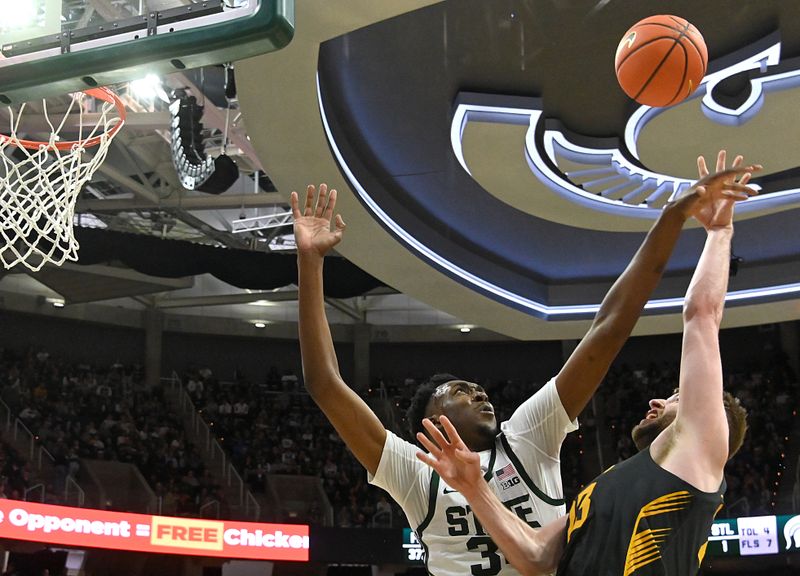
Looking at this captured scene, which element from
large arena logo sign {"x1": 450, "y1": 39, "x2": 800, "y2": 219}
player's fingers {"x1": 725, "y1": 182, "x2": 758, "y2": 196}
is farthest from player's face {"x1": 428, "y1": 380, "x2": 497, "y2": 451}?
large arena logo sign {"x1": 450, "y1": 39, "x2": 800, "y2": 219}

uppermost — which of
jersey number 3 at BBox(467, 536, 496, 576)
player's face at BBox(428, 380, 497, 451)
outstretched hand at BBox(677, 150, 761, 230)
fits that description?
outstretched hand at BBox(677, 150, 761, 230)

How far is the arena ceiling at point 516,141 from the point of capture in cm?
818

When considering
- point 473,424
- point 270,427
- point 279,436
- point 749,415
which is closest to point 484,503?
point 473,424

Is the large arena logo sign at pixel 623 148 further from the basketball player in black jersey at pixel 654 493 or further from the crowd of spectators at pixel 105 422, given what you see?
the crowd of spectators at pixel 105 422

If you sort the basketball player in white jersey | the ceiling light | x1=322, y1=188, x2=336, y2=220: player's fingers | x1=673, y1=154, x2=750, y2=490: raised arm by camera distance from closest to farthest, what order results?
x1=673, y1=154, x2=750, y2=490: raised arm, the basketball player in white jersey, x1=322, y1=188, x2=336, y2=220: player's fingers, the ceiling light

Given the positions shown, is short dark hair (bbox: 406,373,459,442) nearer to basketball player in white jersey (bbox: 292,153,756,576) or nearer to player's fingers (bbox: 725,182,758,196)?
basketball player in white jersey (bbox: 292,153,756,576)

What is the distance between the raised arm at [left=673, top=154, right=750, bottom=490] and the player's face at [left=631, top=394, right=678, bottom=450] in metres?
0.28

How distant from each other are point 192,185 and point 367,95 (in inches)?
109

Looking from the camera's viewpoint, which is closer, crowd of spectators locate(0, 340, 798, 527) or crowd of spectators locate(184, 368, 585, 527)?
crowd of spectators locate(0, 340, 798, 527)

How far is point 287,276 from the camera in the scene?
16.2m

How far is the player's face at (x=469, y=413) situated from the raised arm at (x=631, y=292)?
232 mm

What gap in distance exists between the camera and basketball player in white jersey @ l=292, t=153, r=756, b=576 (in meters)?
2.65

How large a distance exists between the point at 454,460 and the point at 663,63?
122 inches

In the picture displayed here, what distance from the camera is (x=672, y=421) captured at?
2.41 m
